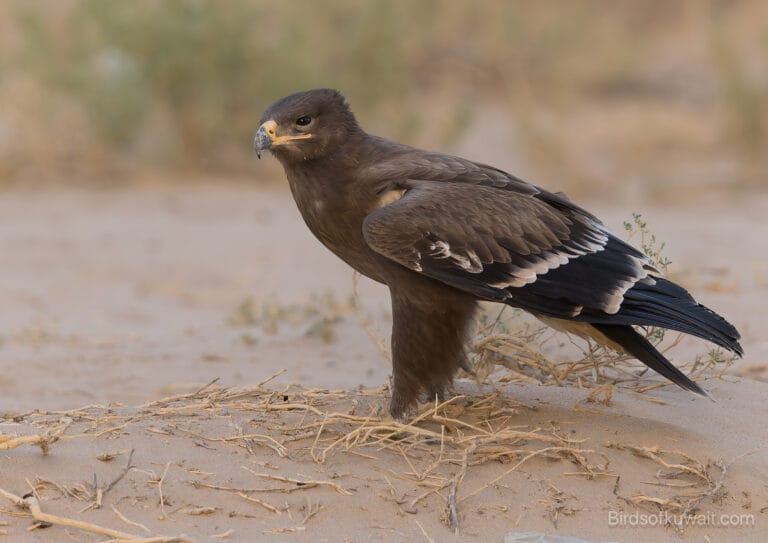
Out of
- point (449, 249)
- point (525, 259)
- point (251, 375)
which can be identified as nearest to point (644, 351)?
point (525, 259)

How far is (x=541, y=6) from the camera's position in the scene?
63.6ft

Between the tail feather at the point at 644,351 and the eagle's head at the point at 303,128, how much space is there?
1.26m

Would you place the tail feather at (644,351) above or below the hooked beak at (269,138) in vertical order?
below

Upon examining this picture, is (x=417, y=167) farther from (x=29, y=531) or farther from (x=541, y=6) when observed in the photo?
(x=541, y=6)

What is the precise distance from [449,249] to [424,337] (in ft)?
1.36

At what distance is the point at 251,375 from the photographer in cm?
567

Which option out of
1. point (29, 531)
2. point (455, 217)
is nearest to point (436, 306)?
point (455, 217)

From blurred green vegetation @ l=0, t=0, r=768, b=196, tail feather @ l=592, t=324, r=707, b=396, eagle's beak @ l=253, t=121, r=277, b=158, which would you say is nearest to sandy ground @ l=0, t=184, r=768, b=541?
tail feather @ l=592, t=324, r=707, b=396

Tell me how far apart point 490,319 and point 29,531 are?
2.77 metres

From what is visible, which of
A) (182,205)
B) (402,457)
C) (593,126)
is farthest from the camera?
(593,126)

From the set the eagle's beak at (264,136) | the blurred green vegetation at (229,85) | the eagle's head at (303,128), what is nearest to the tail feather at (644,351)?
the eagle's head at (303,128)

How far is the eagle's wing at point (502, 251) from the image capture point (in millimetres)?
4039

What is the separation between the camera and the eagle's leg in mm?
4254

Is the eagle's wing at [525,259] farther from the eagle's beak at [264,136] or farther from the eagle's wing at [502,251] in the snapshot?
the eagle's beak at [264,136]
